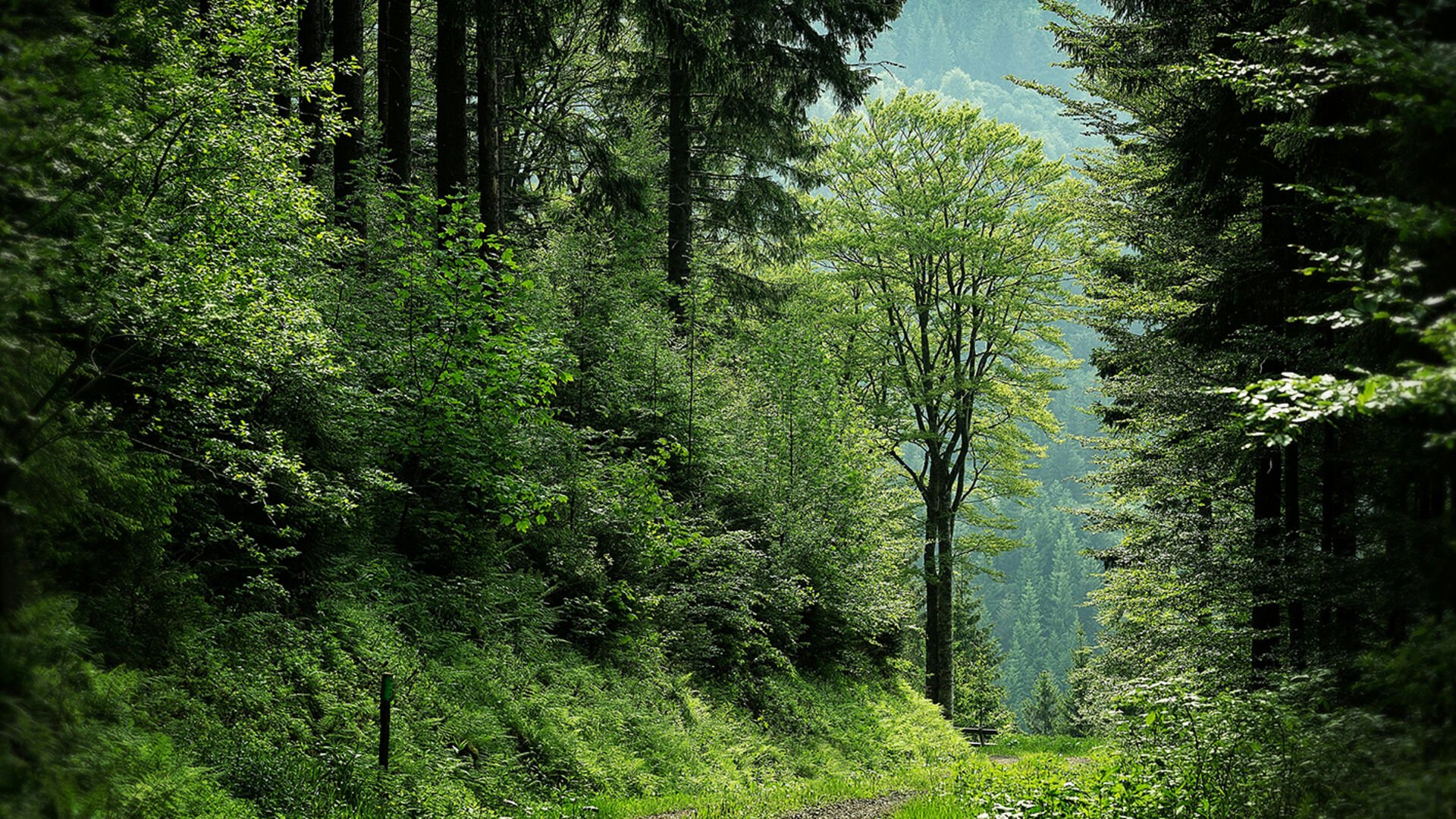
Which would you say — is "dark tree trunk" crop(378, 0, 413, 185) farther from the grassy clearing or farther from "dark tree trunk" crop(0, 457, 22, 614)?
"dark tree trunk" crop(0, 457, 22, 614)

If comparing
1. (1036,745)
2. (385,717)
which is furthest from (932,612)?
(385,717)

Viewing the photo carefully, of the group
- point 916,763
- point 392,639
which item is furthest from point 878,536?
point 392,639

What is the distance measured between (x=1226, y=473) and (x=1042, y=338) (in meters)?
14.1

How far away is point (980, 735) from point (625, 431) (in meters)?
14.9

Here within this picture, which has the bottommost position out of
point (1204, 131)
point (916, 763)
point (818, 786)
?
point (916, 763)

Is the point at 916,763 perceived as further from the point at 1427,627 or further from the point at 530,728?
the point at 1427,627

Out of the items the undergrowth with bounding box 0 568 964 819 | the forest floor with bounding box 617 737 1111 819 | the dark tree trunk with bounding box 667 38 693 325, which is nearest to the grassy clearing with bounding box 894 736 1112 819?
the forest floor with bounding box 617 737 1111 819

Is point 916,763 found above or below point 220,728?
below

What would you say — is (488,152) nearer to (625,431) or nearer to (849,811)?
(625,431)

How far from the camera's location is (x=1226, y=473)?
40.4ft

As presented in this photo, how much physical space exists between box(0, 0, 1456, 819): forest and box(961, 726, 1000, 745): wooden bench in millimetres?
3840

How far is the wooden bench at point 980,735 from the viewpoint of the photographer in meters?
22.5

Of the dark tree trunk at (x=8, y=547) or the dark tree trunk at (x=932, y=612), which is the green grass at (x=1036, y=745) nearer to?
the dark tree trunk at (x=932, y=612)

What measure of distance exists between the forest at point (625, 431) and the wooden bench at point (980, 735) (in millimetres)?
3840
